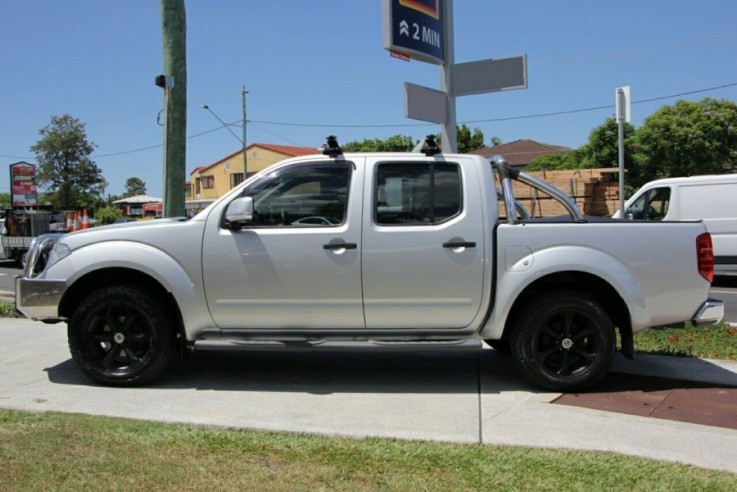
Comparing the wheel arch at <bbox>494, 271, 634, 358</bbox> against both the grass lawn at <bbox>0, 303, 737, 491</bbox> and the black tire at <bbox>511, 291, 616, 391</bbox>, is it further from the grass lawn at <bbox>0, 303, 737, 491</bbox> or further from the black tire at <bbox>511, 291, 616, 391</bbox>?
the grass lawn at <bbox>0, 303, 737, 491</bbox>

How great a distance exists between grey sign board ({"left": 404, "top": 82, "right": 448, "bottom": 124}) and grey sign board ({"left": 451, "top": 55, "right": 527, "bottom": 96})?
12.2 inches

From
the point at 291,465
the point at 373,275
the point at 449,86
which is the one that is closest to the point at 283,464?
the point at 291,465

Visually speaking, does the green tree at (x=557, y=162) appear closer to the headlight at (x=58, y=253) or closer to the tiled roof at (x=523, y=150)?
the tiled roof at (x=523, y=150)

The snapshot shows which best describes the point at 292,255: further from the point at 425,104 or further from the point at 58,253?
the point at 425,104

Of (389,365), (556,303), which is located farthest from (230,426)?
(556,303)

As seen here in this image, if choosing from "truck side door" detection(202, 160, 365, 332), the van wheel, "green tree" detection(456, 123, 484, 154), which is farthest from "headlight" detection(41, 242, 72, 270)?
"green tree" detection(456, 123, 484, 154)

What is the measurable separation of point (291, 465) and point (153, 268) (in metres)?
2.25

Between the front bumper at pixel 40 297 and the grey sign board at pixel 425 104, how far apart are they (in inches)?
166

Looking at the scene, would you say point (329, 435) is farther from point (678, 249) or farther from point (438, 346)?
point (678, 249)

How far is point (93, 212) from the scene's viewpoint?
6725 cm

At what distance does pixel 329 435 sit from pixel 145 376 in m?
1.94

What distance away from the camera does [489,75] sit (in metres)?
8.45

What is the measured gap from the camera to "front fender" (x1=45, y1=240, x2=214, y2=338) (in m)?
5.26

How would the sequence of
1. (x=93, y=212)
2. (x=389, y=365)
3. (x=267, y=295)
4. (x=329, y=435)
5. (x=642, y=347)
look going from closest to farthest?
(x=329, y=435) < (x=267, y=295) < (x=389, y=365) < (x=642, y=347) < (x=93, y=212)
